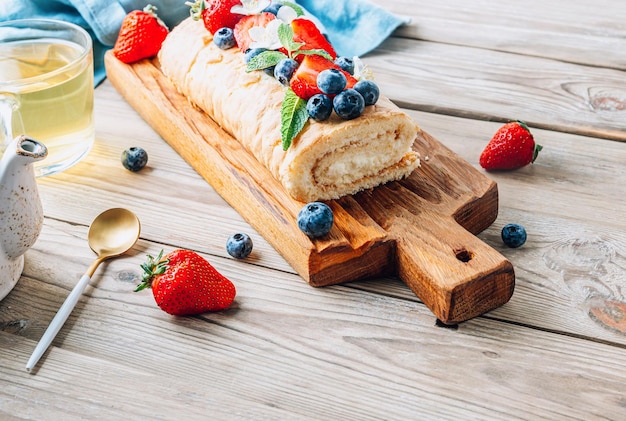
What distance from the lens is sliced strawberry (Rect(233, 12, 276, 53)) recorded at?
232 centimetres

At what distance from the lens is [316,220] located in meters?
1.91

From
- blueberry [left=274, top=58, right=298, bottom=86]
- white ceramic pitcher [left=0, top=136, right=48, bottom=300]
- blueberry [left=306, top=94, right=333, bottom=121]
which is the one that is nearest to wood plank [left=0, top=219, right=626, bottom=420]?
white ceramic pitcher [left=0, top=136, right=48, bottom=300]

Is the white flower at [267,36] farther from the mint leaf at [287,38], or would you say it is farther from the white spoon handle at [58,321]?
the white spoon handle at [58,321]

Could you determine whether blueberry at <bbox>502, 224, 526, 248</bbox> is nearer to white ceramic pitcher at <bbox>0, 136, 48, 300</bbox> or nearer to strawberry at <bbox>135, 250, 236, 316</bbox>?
strawberry at <bbox>135, 250, 236, 316</bbox>

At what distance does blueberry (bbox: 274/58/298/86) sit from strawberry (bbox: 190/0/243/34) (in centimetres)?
40

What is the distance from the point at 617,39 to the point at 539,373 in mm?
1908

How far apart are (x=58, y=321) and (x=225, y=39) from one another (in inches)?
41.4

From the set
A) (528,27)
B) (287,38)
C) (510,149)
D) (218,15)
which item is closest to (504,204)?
(510,149)

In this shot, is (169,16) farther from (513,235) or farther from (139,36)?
(513,235)

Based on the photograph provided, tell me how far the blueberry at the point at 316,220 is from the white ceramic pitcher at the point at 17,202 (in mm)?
641

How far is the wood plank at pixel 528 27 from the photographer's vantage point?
3.03 metres

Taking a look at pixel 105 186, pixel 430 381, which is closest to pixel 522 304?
pixel 430 381

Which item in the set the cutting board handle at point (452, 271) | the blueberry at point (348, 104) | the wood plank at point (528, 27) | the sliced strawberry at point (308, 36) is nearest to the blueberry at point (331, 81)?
the blueberry at point (348, 104)

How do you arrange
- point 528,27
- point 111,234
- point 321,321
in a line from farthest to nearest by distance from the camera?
1. point 528,27
2. point 111,234
3. point 321,321
